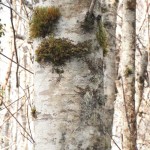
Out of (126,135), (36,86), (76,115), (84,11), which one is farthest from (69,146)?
(126,135)

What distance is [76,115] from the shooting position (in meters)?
1.77

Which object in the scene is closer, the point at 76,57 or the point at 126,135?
the point at 76,57

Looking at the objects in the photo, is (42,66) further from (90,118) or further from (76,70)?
(90,118)

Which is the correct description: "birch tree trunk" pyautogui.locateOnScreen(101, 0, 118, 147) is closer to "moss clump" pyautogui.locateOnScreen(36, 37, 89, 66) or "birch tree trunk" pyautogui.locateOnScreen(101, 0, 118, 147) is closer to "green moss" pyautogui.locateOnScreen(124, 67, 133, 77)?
"green moss" pyautogui.locateOnScreen(124, 67, 133, 77)

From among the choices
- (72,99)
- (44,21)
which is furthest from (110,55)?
(72,99)

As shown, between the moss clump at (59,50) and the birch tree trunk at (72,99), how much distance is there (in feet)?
0.08

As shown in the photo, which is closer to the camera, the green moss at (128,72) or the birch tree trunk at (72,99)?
the birch tree trunk at (72,99)

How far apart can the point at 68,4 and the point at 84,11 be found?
0.07 metres

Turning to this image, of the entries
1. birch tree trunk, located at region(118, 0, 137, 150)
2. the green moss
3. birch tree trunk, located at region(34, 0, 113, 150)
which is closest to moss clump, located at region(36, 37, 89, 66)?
birch tree trunk, located at region(34, 0, 113, 150)

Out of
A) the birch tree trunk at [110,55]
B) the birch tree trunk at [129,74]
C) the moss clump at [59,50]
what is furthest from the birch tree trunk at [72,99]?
the birch tree trunk at [129,74]

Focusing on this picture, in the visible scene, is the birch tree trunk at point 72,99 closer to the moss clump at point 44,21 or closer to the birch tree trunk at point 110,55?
the moss clump at point 44,21

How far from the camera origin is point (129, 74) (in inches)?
188

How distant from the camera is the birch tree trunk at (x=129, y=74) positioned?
4.66 metres

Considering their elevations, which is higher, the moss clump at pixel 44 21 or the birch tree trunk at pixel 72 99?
the moss clump at pixel 44 21
